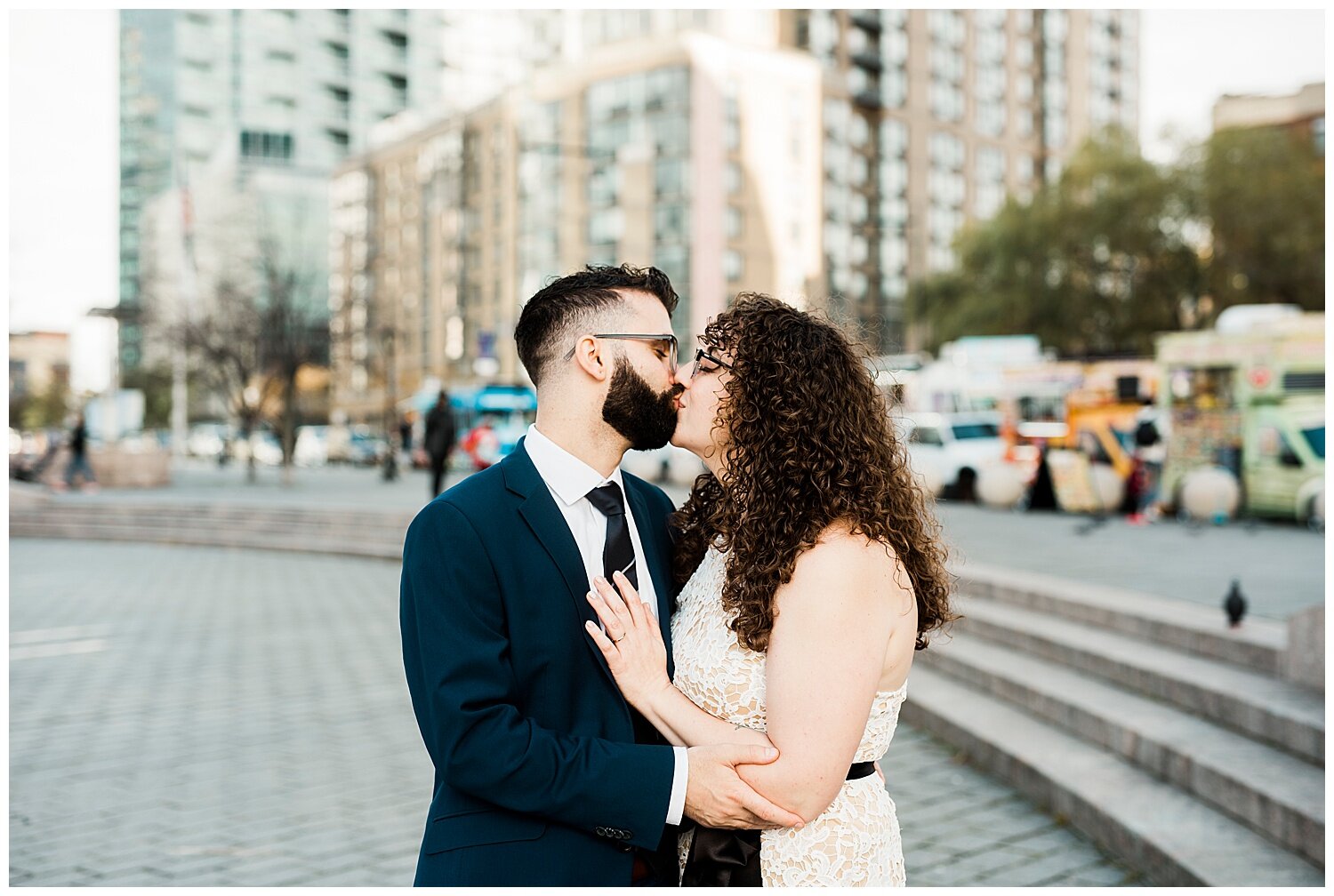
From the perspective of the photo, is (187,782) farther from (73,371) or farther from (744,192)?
(73,371)

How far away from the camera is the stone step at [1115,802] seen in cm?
424

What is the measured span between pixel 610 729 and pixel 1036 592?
7.12 m

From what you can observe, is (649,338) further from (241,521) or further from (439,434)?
(241,521)

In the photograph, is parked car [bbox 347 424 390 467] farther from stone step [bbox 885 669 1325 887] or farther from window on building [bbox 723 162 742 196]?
stone step [bbox 885 669 1325 887]

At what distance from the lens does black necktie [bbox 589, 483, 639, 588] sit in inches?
89.6

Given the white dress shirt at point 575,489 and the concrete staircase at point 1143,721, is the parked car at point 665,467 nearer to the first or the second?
the concrete staircase at point 1143,721

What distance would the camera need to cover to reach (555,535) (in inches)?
84.8

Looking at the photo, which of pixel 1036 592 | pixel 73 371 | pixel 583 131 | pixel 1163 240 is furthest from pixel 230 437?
pixel 1036 592

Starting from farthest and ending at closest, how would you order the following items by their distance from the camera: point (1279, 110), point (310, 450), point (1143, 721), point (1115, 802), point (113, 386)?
point (310, 450), point (1279, 110), point (113, 386), point (1143, 721), point (1115, 802)

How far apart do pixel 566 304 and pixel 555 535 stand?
18.0 inches


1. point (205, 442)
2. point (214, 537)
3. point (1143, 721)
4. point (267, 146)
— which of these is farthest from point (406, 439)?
point (267, 146)

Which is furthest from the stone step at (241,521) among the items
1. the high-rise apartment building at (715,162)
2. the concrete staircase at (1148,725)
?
the high-rise apartment building at (715,162)

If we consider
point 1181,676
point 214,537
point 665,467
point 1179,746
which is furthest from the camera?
point 665,467

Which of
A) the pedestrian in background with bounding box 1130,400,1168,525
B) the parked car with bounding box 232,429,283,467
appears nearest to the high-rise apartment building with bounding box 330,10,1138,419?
the parked car with bounding box 232,429,283,467
